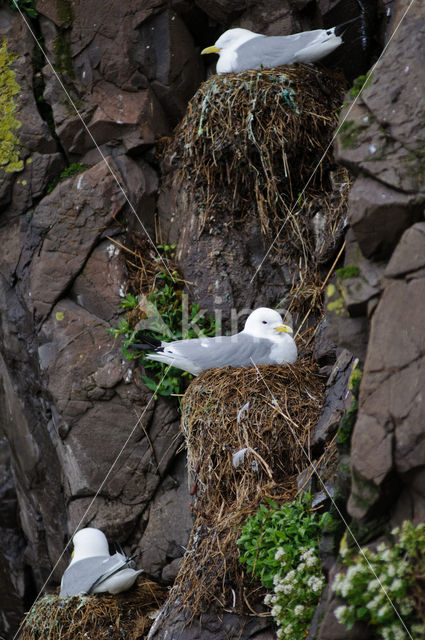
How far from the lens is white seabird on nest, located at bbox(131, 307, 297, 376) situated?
5031 millimetres

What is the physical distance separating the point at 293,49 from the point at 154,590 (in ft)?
12.2

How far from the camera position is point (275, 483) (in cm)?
432

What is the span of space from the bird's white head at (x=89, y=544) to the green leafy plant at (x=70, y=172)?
253 centimetres

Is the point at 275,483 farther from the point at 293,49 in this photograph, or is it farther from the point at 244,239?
the point at 293,49

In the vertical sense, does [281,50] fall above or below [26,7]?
below

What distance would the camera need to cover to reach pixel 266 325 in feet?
17.0

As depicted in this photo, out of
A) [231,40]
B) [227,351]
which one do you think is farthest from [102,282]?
[231,40]

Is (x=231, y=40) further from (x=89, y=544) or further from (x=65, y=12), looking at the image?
(x=89, y=544)

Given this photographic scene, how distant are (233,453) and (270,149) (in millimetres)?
2079

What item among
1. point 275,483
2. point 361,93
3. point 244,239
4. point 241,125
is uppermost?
point 361,93

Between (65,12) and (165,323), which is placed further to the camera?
(65,12)

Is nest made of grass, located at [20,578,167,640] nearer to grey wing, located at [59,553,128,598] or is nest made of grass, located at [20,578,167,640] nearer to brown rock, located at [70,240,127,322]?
grey wing, located at [59,553,128,598]

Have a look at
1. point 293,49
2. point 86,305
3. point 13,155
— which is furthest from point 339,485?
point 13,155

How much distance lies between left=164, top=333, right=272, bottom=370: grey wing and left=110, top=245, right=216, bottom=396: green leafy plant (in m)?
0.35
